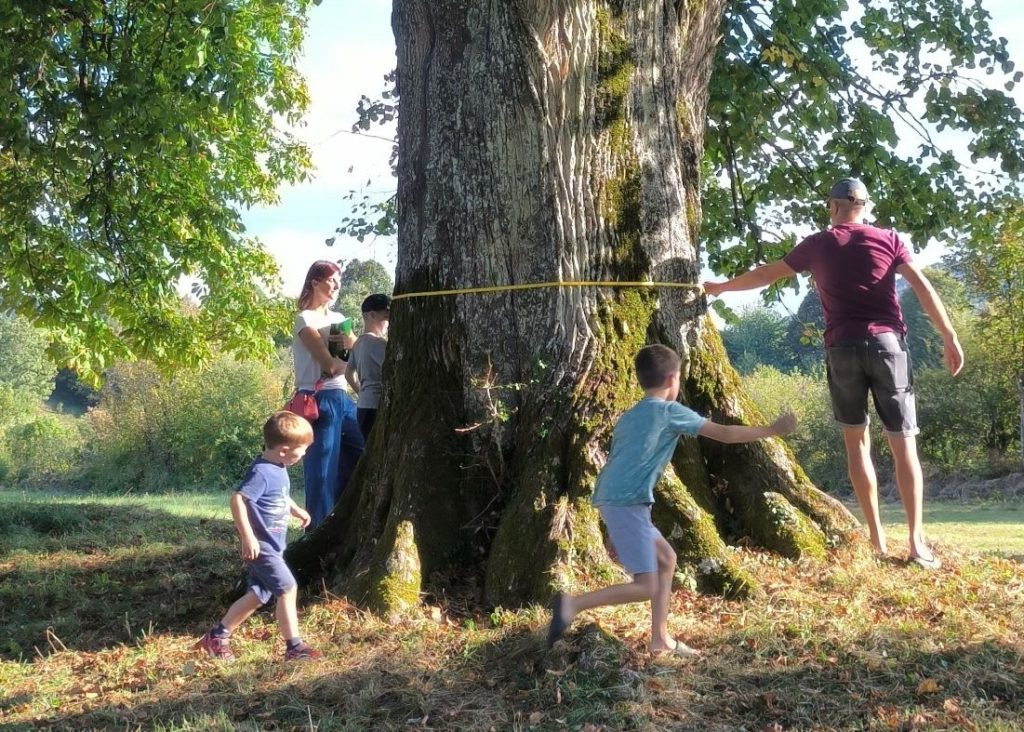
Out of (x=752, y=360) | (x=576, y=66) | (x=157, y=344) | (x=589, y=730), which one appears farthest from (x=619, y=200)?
(x=752, y=360)

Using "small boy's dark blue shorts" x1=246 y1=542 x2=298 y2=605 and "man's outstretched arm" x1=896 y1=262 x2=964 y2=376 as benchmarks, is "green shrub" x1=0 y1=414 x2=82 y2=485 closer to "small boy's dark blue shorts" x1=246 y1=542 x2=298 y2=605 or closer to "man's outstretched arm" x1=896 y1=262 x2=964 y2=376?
"small boy's dark blue shorts" x1=246 y1=542 x2=298 y2=605

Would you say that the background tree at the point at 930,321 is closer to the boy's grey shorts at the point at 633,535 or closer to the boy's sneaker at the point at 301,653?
the boy's grey shorts at the point at 633,535

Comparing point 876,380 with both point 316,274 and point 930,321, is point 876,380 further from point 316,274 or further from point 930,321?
point 930,321

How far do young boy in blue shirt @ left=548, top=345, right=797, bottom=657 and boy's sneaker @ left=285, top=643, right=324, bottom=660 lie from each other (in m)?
1.19

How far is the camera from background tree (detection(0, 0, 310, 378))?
9250 millimetres

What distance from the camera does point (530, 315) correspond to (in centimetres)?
620

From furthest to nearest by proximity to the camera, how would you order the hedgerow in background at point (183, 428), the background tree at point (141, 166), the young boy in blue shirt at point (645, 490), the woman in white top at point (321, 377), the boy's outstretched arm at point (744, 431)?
1. the hedgerow in background at point (183, 428)
2. the background tree at point (141, 166)
3. the woman in white top at point (321, 377)
4. the young boy in blue shirt at point (645, 490)
5. the boy's outstretched arm at point (744, 431)

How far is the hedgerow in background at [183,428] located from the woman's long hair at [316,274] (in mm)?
18947

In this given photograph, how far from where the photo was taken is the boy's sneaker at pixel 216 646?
5289mm

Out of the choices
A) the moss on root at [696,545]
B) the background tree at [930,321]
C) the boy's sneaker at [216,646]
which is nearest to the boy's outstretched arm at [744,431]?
the moss on root at [696,545]

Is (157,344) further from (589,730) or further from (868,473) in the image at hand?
(589,730)

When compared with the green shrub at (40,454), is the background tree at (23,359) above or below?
above

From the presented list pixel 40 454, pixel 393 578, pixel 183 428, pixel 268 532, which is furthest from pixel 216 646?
pixel 40 454

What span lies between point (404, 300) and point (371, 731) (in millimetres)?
3016
